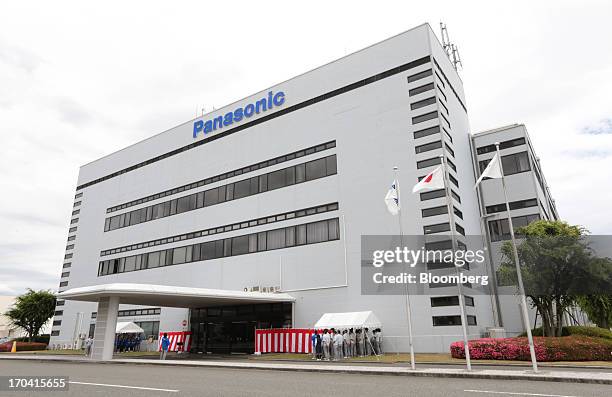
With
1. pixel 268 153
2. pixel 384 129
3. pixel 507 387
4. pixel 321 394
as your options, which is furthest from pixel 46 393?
pixel 268 153

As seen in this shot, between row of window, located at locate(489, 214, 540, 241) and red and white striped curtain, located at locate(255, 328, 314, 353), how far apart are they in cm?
1658

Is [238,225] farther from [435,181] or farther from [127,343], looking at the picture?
[435,181]

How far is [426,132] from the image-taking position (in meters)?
28.4

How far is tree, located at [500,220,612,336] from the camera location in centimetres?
2161

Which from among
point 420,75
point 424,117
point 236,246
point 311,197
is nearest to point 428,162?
point 424,117

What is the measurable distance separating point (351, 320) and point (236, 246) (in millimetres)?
13634

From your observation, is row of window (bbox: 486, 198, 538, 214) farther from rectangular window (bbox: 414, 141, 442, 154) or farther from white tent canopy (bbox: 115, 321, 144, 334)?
white tent canopy (bbox: 115, 321, 144, 334)

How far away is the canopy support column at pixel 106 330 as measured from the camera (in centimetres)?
2539

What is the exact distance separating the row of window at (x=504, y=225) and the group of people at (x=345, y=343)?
1341 centimetres

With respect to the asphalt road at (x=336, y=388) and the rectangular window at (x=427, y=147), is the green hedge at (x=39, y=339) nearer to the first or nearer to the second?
the rectangular window at (x=427, y=147)

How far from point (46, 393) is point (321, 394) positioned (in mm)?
6507

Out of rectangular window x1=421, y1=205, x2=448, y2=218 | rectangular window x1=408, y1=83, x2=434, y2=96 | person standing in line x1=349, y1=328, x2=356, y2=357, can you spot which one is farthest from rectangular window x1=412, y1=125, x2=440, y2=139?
person standing in line x1=349, y1=328, x2=356, y2=357

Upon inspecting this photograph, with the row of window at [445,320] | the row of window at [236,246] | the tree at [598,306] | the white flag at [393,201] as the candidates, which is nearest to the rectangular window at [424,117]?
the row of window at [236,246]

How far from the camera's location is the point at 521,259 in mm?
23500
